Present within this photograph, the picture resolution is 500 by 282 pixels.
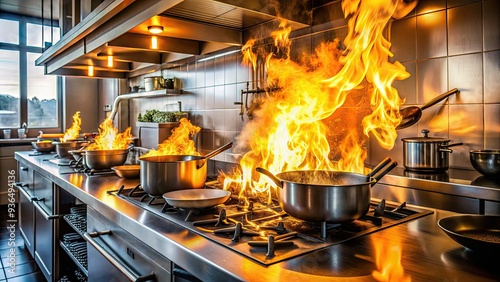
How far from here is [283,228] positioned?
103 centimetres

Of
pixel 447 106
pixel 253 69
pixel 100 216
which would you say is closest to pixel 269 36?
pixel 253 69

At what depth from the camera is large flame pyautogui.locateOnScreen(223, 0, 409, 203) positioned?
6.79 feet

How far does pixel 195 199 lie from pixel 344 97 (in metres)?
1.51

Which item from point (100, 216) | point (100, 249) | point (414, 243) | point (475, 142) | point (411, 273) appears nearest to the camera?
point (411, 273)

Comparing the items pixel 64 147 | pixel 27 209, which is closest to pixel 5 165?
pixel 27 209

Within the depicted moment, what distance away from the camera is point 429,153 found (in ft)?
5.97

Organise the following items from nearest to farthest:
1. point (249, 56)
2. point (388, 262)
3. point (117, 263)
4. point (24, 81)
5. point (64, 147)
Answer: point (388, 262), point (117, 263), point (249, 56), point (64, 147), point (24, 81)

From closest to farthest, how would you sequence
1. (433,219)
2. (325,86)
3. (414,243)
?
1. (414,243)
2. (433,219)
3. (325,86)

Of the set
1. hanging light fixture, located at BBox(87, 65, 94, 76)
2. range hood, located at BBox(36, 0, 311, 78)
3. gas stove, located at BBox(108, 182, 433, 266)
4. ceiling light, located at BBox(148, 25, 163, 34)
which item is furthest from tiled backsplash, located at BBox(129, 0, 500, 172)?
hanging light fixture, located at BBox(87, 65, 94, 76)

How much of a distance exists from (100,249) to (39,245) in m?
1.73

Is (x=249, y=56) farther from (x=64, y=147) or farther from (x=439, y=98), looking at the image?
(x=64, y=147)

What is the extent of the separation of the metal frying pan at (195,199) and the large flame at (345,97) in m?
0.45

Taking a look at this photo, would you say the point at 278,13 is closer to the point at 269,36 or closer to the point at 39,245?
the point at 269,36

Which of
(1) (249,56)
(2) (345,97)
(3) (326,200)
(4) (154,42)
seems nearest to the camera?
(3) (326,200)
